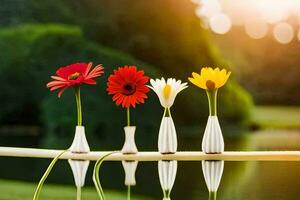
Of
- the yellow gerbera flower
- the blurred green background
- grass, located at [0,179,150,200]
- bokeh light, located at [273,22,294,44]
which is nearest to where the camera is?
the yellow gerbera flower

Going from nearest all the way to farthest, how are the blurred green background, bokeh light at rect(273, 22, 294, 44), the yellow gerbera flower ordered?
the yellow gerbera flower < the blurred green background < bokeh light at rect(273, 22, 294, 44)

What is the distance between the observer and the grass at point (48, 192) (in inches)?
170

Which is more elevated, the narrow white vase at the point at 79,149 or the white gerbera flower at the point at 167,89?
the white gerbera flower at the point at 167,89

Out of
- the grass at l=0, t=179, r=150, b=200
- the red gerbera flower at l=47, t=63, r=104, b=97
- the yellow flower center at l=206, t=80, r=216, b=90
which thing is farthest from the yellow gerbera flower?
the grass at l=0, t=179, r=150, b=200

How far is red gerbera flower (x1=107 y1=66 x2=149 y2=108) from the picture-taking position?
6.35 ft

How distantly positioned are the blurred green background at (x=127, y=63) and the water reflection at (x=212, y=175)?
453cm

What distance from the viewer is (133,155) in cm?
197

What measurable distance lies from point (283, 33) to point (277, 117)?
73 centimetres

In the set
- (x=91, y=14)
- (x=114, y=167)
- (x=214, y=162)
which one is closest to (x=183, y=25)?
(x=91, y=14)

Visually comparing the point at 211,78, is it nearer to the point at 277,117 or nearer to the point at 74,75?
the point at 74,75

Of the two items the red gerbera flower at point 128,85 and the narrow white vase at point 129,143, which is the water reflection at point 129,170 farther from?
the red gerbera flower at point 128,85

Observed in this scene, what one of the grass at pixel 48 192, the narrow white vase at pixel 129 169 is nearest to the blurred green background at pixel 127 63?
the grass at pixel 48 192

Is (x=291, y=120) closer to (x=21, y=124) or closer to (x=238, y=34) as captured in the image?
(x=238, y=34)

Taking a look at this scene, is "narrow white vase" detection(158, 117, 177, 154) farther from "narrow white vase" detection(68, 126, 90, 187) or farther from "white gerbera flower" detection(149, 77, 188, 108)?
"narrow white vase" detection(68, 126, 90, 187)
